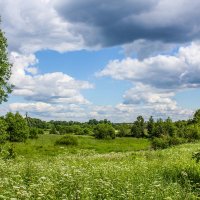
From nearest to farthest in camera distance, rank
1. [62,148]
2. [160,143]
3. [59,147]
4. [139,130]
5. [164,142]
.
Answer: [160,143] → [164,142] → [62,148] → [59,147] → [139,130]

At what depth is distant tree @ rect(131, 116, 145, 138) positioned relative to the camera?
148 meters

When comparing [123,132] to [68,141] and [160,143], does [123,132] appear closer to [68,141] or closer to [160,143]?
[68,141]

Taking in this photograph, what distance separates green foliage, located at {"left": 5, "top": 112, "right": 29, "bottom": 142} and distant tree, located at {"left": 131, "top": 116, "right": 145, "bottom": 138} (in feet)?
167

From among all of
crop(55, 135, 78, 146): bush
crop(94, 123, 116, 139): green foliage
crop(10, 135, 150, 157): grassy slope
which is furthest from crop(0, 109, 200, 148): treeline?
crop(55, 135, 78, 146): bush

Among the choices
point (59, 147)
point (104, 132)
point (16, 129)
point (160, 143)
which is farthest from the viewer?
point (104, 132)

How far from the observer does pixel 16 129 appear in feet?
344

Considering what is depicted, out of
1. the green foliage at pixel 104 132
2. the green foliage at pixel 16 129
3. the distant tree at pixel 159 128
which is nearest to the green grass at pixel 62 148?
the green foliage at pixel 16 129

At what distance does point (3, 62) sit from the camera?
34.9 metres

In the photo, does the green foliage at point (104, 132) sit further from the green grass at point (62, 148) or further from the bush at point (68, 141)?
the bush at point (68, 141)

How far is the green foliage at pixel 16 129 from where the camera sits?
10438 cm

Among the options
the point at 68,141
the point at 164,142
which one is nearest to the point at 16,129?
the point at 68,141

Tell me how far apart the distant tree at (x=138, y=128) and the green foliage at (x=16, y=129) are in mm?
50951

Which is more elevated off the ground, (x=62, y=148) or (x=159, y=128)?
(x=159, y=128)

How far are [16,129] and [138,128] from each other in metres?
56.1
